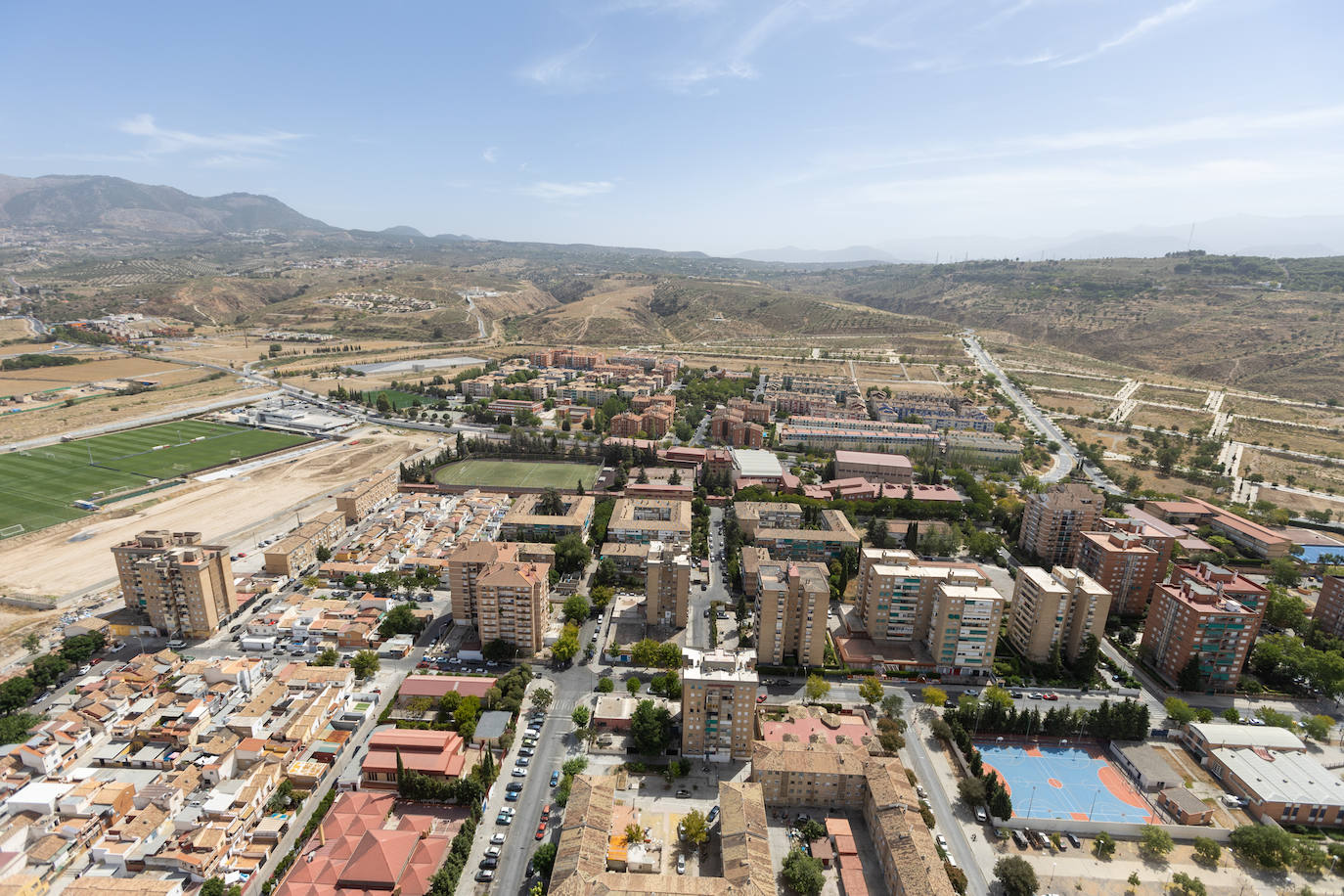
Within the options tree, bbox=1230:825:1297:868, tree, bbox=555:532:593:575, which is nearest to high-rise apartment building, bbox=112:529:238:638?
tree, bbox=555:532:593:575

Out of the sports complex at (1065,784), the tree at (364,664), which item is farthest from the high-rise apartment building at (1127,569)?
the tree at (364,664)

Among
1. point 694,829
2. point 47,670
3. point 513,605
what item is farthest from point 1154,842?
point 47,670

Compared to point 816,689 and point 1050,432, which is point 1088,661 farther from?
point 1050,432

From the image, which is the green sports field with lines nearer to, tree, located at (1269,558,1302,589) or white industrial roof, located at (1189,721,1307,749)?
white industrial roof, located at (1189,721,1307,749)

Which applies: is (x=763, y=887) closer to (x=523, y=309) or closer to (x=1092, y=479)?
(x=1092, y=479)

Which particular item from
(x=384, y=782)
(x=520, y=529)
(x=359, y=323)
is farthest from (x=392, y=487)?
(x=359, y=323)

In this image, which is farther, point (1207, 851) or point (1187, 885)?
point (1207, 851)

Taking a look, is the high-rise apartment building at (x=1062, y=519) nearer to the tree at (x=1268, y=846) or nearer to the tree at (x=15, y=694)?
the tree at (x=1268, y=846)
